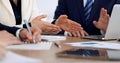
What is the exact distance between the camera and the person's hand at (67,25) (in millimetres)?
1880

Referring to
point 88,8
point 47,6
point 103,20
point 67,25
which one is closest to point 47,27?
point 67,25

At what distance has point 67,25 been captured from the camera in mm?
1931

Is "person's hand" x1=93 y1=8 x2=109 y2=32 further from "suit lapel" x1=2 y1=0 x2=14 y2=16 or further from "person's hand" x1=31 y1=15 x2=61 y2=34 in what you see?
"suit lapel" x1=2 y1=0 x2=14 y2=16

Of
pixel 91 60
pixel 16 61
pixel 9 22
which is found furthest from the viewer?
pixel 9 22

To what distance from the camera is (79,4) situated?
225 cm

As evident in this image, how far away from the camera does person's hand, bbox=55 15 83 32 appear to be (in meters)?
1.88

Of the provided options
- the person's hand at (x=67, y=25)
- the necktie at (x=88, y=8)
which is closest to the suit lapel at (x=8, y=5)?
the person's hand at (x=67, y=25)

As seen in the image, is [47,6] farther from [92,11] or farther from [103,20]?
[103,20]

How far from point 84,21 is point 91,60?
1.38m

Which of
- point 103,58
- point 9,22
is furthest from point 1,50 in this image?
point 9,22

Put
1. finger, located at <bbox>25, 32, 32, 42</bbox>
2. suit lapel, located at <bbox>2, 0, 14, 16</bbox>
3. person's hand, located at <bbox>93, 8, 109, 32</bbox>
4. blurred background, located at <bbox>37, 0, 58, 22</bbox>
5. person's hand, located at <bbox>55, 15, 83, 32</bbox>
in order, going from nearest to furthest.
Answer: finger, located at <bbox>25, 32, 32, 42</bbox>, person's hand, located at <bbox>93, 8, 109, 32</bbox>, person's hand, located at <bbox>55, 15, 83, 32</bbox>, suit lapel, located at <bbox>2, 0, 14, 16</bbox>, blurred background, located at <bbox>37, 0, 58, 22</bbox>

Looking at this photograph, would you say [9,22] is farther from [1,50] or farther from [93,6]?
[1,50]

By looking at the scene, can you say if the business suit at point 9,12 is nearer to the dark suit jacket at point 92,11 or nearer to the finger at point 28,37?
the dark suit jacket at point 92,11

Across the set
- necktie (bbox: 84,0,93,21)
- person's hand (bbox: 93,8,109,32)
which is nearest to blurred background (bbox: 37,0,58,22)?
necktie (bbox: 84,0,93,21)
